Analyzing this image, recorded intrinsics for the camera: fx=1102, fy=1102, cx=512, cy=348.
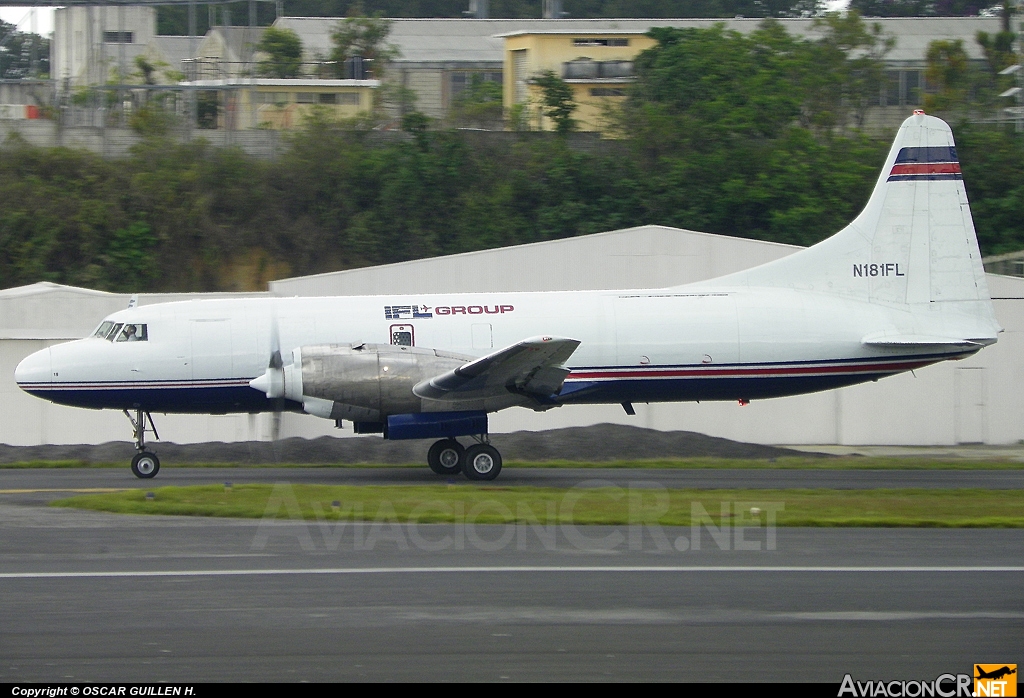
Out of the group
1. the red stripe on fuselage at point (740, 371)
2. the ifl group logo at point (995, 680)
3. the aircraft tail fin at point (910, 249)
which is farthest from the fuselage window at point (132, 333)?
the ifl group logo at point (995, 680)

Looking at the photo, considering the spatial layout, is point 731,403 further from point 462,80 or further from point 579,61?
point 462,80

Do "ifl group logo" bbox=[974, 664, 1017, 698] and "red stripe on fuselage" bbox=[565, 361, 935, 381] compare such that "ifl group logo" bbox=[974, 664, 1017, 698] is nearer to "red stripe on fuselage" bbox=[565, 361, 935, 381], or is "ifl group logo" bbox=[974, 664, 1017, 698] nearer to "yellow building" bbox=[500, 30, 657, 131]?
"red stripe on fuselage" bbox=[565, 361, 935, 381]

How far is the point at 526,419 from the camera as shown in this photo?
916 inches

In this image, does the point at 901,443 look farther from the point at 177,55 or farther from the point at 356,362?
the point at 177,55

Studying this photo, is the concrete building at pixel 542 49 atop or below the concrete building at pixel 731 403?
atop

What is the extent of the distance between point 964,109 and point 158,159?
28.4m

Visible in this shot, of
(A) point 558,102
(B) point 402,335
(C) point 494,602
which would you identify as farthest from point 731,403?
(A) point 558,102

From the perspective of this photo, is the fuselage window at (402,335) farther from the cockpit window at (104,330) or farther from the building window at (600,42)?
the building window at (600,42)

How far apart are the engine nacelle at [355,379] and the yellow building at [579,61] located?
30.2 metres

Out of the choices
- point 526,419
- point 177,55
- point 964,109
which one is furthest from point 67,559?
point 177,55

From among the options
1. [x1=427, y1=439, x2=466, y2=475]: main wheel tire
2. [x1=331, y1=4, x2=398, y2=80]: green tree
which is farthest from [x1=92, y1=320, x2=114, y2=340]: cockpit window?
[x1=331, y1=4, x2=398, y2=80]: green tree

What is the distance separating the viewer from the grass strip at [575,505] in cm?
1259

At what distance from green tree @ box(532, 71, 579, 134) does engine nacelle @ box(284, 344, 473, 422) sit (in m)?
23.2

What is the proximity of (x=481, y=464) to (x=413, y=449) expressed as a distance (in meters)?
4.06
